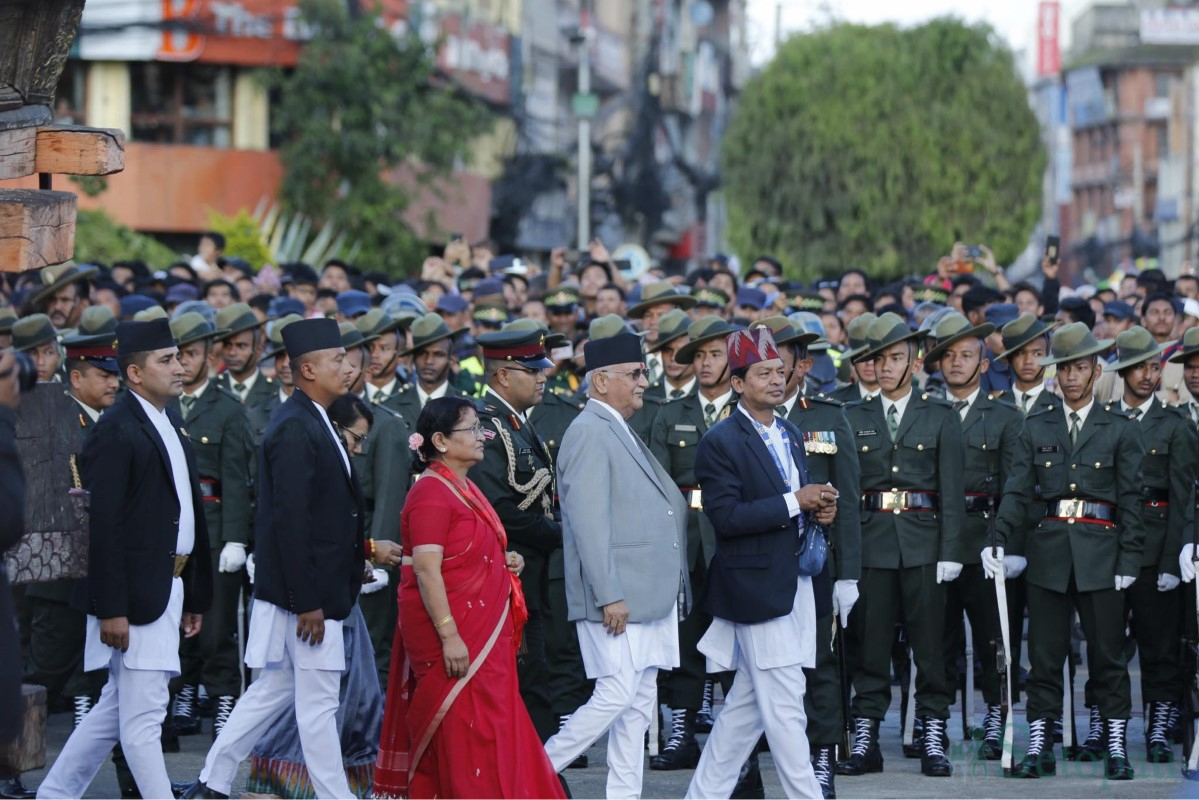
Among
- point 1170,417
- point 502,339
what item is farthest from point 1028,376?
point 502,339

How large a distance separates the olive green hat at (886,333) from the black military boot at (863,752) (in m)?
2.06

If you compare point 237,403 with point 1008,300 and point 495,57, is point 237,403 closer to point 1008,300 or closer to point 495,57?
point 1008,300

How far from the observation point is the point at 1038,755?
10.6m

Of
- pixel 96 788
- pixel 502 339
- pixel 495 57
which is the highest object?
pixel 495 57

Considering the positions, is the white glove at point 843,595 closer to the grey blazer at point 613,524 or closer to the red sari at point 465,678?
the grey blazer at point 613,524

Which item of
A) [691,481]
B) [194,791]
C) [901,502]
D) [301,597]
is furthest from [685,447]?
[194,791]

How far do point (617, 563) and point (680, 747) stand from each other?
6.70 ft

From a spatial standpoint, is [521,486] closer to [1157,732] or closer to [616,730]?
[616,730]

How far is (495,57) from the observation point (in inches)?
1822

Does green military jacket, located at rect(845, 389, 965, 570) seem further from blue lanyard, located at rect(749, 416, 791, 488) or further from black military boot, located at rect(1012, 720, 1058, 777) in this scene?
blue lanyard, located at rect(749, 416, 791, 488)

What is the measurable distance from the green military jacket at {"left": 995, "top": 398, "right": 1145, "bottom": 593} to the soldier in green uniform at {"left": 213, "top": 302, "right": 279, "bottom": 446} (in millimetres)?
4663

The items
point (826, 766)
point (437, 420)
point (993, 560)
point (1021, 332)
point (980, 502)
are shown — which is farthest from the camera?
point (1021, 332)

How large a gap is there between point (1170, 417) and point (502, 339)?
382 centimetres

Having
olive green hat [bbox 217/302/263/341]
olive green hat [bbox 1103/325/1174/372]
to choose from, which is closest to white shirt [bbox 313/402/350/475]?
olive green hat [bbox 217/302/263/341]
